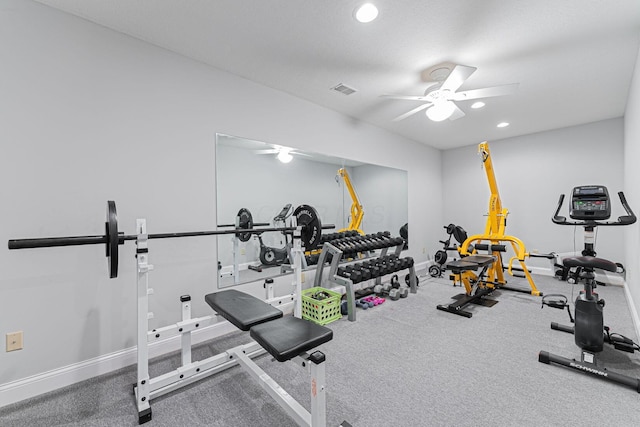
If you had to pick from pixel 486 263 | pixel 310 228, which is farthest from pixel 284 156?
pixel 486 263

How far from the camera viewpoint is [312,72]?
8.87ft

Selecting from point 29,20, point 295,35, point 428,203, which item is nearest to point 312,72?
point 295,35

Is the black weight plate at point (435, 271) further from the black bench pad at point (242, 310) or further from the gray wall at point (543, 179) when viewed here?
the black bench pad at point (242, 310)

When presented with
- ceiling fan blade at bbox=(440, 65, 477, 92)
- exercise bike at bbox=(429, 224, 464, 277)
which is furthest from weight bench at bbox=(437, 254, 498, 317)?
ceiling fan blade at bbox=(440, 65, 477, 92)

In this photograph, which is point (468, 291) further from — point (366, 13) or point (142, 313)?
point (142, 313)

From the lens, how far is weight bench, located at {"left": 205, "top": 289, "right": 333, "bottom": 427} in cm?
119

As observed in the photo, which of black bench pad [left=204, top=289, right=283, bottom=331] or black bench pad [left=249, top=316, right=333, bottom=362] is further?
black bench pad [left=204, top=289, right=283, bottom=331]

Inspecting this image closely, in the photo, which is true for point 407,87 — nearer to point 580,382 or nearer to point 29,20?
point 580,382

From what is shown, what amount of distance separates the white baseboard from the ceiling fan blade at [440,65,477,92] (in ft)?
10.6

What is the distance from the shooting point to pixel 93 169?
6.46ft

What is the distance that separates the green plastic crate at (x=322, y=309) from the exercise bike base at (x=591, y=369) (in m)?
1.75

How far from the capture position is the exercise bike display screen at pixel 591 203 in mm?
1925

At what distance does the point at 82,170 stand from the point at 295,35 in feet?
6.27

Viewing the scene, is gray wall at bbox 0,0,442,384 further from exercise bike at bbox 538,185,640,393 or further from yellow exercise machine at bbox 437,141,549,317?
exercise bike at bbox 538,185,640,393
